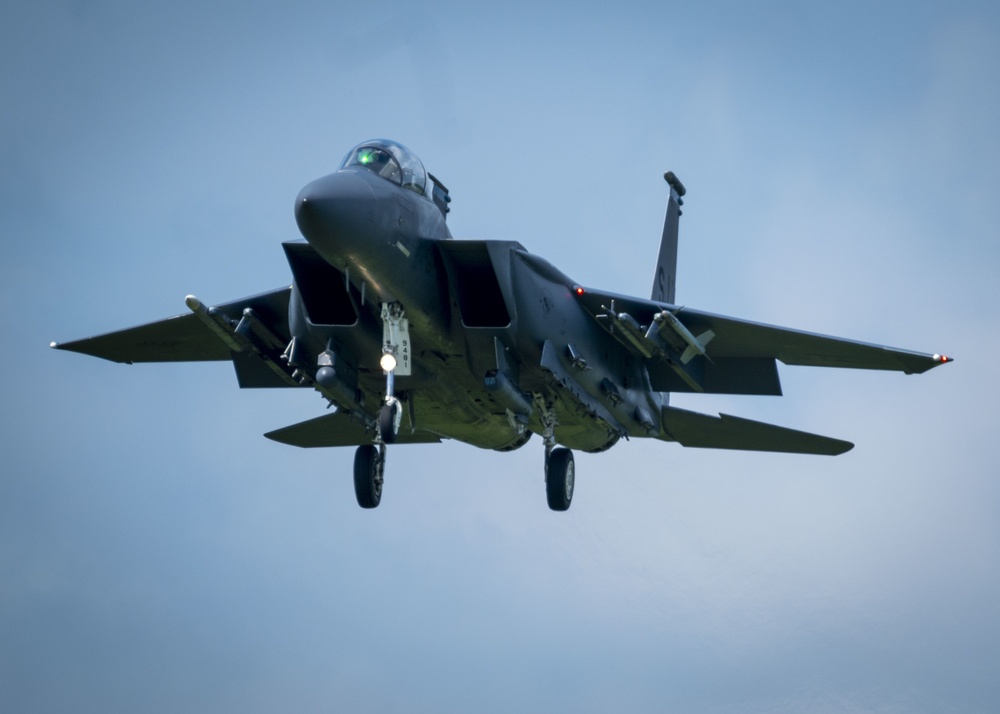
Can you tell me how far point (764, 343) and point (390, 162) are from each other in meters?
5.60

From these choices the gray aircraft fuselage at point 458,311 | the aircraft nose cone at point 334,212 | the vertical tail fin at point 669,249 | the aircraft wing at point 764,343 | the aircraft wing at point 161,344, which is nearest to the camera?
the aircraft nose cone at point 334,212

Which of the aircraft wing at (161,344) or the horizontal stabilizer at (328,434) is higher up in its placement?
the aircraft wing at (161,344)

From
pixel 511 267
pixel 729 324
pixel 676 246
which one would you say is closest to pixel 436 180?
pixel 511 267

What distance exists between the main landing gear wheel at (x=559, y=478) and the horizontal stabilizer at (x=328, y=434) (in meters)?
2.24

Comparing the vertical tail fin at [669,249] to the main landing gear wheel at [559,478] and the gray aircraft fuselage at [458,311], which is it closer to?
the gray aircraft fuselage at [458,311]

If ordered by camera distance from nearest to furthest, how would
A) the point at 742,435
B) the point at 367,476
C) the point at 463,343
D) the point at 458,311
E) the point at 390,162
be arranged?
the point at 390,162 → the point at 458,311 → the point at 463,343 → the point at 367,476 → the point at 742,435

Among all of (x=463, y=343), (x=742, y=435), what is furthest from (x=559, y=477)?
(x=463, y=343)

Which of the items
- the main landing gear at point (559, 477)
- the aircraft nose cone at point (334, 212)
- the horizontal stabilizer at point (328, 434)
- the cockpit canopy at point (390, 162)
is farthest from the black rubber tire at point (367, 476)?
the aircraft nose cone at point (334, 212)

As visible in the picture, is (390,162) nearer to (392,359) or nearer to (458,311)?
(458,311)

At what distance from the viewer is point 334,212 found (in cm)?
1429

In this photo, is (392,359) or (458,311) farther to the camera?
(458,311)

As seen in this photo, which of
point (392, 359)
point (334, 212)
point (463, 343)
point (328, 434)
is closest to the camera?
point (334, 212)

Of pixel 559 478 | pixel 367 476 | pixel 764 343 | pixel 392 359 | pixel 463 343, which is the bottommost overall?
pixel 367 476

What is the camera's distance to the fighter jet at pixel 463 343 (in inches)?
598
